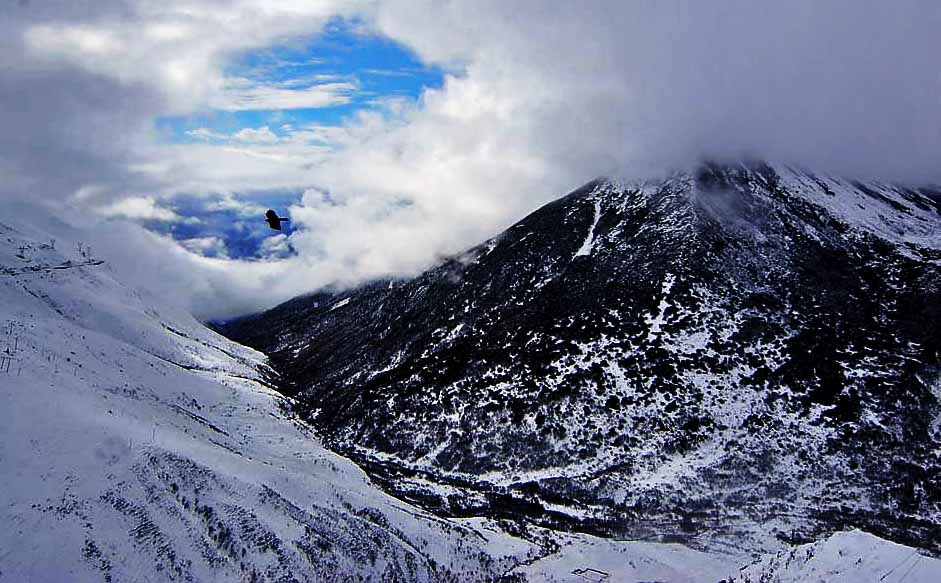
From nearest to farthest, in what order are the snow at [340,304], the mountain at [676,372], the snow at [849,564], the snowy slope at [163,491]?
the snow at [849,564], the snowy slope at [163,491], the mountain at [676,372], the snow at [340,304]

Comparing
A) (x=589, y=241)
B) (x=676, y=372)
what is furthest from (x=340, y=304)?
(x=676, y=372)

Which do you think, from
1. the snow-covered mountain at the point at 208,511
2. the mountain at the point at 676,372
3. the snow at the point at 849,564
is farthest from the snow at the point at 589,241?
the snow at the point at 849,564

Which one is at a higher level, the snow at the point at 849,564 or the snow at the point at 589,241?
the snow at the point at 589,241

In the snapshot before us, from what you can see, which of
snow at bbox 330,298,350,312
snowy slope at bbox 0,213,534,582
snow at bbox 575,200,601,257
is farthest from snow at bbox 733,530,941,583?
snow at bbox 330,298,350,312

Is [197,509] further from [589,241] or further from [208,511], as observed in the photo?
[589,241]

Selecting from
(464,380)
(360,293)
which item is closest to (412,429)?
(464,380)

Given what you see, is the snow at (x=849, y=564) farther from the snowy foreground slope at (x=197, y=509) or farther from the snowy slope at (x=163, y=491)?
the snowy slope at (x=163, y=491)
